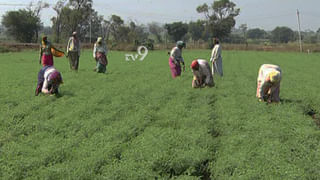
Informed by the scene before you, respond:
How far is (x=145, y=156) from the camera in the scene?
4.81 meters

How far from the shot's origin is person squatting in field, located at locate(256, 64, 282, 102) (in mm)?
7953

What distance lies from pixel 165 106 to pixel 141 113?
1040 mm

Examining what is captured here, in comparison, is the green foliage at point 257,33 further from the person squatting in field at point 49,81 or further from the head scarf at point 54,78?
the head scarf at point 54,78

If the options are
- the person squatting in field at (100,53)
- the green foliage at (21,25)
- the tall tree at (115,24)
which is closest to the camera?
the person squatting in field at (100,53)

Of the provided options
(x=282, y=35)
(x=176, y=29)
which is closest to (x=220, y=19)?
(x=176, y=29)

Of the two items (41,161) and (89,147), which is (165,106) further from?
(41,161)

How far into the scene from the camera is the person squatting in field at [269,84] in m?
7.95

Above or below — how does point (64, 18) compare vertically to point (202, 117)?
above

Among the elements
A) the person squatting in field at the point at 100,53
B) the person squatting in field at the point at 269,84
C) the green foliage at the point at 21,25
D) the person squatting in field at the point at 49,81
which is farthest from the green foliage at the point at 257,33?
the person squatting in field at the point at 49,81

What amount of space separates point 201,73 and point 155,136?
509 cm

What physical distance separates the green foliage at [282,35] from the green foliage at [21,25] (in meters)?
89.5

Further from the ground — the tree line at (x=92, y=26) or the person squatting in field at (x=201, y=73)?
the tree line at (x=92, y=26)

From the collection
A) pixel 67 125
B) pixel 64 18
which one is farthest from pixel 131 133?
pixel 64 18

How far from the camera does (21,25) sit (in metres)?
53.4
